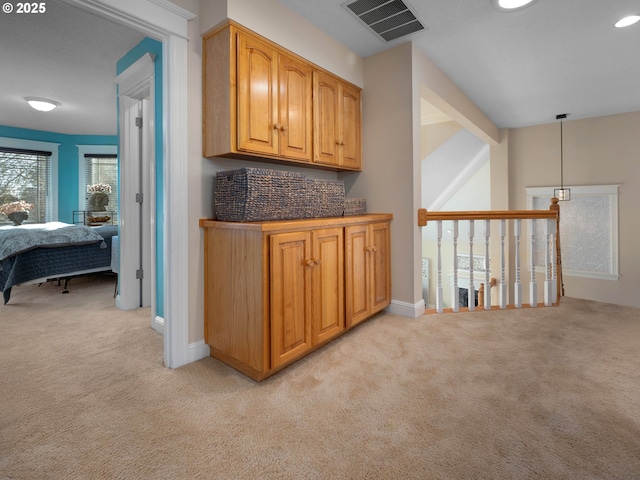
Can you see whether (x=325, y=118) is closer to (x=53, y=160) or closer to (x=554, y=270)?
(x=554, y=270)

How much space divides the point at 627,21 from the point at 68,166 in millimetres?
8084

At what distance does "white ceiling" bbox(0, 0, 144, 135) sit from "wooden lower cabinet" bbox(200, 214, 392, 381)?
64.1 inches

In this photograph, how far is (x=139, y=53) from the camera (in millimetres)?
2764

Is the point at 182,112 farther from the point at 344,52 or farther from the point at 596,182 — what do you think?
the point at 596,182

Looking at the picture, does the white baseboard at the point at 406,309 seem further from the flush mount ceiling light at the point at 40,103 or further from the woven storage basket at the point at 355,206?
the flush mount ceiling light at the point at 40,103

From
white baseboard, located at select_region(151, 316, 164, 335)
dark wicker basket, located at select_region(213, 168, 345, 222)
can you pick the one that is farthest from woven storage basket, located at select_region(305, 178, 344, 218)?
white baseboard, located at select_region(151, 316, 164, 335)

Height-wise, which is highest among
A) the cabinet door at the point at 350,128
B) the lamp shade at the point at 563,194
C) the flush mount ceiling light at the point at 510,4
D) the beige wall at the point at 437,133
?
the beige wall at the point at 437,133

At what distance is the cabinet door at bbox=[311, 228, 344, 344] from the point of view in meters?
2.00

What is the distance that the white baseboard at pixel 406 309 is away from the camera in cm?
272

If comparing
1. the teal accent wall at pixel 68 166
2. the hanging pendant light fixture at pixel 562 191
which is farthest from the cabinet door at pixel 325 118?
the teal accent wall at pixel 68 166

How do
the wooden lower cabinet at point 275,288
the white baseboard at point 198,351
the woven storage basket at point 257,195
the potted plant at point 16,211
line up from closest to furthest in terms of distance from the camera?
the wooden lower cabinet at point 275,288 → the woven storage basket at point 257,195 → the white baseboard at point 198,351 → the potted plant at point 16,211

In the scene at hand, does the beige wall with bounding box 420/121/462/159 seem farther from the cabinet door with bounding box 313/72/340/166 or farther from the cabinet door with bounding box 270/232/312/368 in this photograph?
the cabinet door with bounding box 270/232/312/368

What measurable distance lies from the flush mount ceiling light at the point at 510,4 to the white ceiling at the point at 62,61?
2537mm

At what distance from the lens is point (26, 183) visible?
19.4 ft
